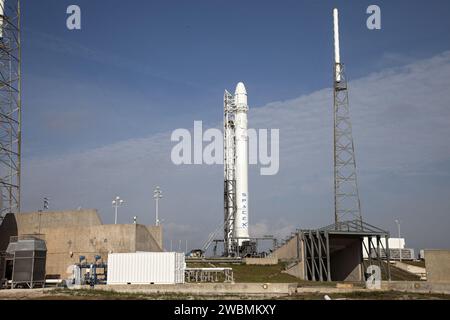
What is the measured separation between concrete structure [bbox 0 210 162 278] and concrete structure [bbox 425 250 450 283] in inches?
1168

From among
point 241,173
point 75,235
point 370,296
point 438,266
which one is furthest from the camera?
point 241,173

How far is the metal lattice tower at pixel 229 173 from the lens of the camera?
82125 millimetres

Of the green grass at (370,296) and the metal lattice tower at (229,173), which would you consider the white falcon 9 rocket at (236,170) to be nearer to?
the metal lattice tower at (229,173)

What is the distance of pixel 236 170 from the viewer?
3255 inches

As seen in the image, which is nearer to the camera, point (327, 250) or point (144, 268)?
point (144, 268)

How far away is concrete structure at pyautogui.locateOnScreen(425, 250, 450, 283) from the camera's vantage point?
44.5m

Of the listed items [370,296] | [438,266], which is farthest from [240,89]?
[370,296]

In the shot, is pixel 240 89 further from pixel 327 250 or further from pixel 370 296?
pixel 370 296

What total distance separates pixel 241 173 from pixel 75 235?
32209 mm

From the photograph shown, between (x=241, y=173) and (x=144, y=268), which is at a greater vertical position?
(x=241, y=173)
